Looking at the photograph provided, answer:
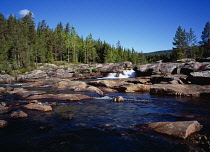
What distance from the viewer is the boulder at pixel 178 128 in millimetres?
6031

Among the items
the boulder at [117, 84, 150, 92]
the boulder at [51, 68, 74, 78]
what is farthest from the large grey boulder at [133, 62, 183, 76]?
the boulder at [117, 84, 150, 92]

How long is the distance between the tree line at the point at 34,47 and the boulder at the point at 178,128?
49456 millimetres

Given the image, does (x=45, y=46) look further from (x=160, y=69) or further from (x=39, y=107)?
(x=39, y=107)

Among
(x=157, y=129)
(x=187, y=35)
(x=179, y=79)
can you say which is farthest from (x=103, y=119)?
(x=187, y=35)

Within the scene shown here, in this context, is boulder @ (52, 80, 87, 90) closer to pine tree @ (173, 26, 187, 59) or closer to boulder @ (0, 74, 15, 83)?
boulder @ (0, 74, 15, 83)

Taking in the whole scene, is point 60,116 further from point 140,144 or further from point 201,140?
point 201,140

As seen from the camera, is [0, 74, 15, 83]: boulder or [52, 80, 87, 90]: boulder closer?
[52, 80, 87, 90]: boulder

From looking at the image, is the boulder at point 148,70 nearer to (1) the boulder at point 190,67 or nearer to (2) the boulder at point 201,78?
(1) the boulder at point 190,67

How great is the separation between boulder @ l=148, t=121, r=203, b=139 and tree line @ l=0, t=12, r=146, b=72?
49.5 meters

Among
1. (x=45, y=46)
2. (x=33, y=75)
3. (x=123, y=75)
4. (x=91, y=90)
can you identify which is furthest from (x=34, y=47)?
(x=91, y=90)

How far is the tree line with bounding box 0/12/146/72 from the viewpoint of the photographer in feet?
174

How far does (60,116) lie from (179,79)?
64.1ft

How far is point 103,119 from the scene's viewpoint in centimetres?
853

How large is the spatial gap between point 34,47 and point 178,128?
65361 millimetres
